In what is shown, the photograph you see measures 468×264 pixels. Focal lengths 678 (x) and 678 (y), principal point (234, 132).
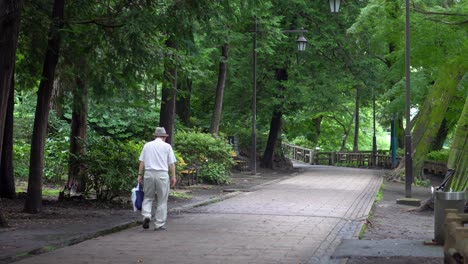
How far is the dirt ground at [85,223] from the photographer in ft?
30.7

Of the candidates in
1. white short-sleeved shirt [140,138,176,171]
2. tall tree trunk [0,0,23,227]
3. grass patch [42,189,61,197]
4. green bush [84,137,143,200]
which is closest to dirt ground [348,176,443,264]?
white short-sleeved shirt [140,138,176,171]

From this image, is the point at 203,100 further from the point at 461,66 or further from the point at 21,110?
the point at 461,66

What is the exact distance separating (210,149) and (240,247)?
50.8 feet

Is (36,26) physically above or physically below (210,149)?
above

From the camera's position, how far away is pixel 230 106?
3634 cm

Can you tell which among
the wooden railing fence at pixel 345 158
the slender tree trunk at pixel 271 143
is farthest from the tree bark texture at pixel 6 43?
the wooden railing fence at pixel 345 158

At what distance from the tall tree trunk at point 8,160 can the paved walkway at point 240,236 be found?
4.27 meters

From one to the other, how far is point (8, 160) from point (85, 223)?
458 cm

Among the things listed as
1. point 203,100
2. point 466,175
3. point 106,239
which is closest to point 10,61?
point 106,239

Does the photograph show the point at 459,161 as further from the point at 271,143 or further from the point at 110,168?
the point at 271,143

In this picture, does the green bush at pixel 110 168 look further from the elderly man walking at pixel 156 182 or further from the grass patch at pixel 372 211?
the grass patch at pixel 372 211

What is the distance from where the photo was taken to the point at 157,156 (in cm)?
1199

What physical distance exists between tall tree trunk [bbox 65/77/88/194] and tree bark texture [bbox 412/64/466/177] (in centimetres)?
1235

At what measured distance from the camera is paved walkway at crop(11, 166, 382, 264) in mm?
8945
